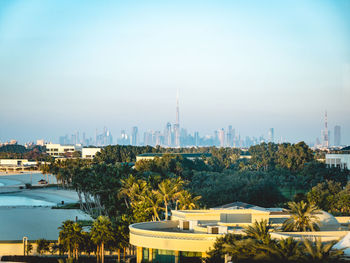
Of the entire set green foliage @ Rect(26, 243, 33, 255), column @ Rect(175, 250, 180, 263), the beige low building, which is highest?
the beige low building

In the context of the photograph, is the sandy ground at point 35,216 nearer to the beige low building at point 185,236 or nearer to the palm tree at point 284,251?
the beige low building at point 185,236

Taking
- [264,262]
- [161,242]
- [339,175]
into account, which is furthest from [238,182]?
[264,262]

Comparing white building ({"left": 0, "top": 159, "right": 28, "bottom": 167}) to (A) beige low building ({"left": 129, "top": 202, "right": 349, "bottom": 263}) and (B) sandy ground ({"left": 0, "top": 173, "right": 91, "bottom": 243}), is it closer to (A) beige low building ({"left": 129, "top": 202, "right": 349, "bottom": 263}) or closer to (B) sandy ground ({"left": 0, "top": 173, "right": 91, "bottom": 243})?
(B) sandy ground ({"left": 0, "top": 173, "right": 91, "bottom": 243})

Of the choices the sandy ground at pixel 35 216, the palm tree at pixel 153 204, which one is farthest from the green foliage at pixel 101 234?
the sandy ground at pixel 35 216

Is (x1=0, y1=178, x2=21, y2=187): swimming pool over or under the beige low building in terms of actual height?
under

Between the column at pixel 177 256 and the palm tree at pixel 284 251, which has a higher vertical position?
the palm tree at pixel 284 251

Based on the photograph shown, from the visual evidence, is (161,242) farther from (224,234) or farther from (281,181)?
(281,181)

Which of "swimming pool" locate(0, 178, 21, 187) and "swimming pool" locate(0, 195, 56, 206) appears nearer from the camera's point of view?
"swimming pool" locate(0, 195, 56, 206)

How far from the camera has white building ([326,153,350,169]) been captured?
110 m

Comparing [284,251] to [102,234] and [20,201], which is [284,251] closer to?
[102,234]

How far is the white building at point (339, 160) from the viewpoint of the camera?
361ft

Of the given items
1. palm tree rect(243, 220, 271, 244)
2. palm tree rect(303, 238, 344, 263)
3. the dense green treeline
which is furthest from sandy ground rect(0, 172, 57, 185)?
palm tree rect(303, 238, 344, 263)

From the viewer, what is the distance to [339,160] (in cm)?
11269

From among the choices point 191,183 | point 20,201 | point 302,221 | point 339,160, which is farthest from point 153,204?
point 339,160
